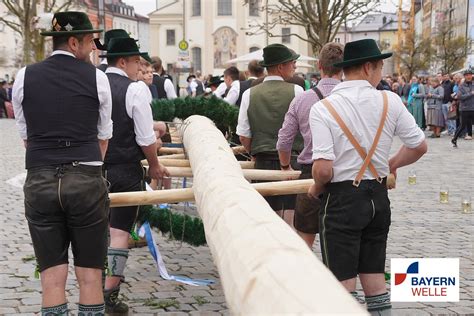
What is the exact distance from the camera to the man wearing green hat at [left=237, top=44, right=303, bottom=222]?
6.87m

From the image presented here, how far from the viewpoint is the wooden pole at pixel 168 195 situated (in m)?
5.14

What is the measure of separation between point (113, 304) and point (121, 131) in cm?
125

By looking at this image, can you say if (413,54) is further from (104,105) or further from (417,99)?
(104,105)

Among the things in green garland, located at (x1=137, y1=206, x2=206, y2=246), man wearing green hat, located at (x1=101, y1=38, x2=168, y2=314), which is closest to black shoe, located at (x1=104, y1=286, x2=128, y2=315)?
man wearing green hat, located at (x1=101, y1=38, x2=168, y2=314)

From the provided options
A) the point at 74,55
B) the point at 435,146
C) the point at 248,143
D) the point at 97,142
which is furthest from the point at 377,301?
the point at 435,146

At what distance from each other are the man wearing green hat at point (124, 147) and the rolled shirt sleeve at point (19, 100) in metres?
1.16

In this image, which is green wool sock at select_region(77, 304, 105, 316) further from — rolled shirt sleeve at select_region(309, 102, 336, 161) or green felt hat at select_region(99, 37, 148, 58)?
green felt hat at select_region(99, 37, 148, 58)

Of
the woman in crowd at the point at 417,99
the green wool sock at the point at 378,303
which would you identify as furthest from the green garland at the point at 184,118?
the woman in crowd at the point at 417,99

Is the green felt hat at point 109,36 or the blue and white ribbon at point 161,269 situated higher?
the green felt hat at point 109,36

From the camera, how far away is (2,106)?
1527 inches

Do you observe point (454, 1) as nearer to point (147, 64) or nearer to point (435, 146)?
point (435, 146)

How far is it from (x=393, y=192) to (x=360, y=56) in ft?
26.4

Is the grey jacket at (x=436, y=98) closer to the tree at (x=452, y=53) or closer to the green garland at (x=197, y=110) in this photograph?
the green garland at (x=197, y=110)

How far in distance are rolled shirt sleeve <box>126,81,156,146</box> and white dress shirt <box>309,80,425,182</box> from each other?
5.23 ft
